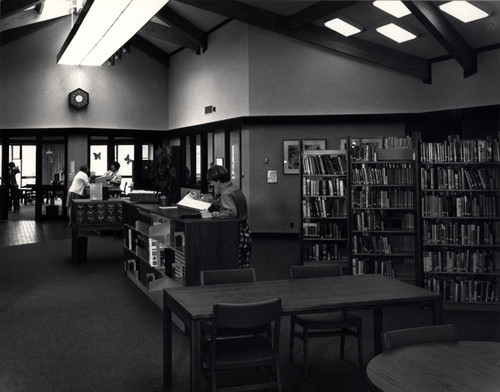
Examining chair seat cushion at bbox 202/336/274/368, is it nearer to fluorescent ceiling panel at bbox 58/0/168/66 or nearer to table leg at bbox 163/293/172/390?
table leg at bbox 163/293/172/390

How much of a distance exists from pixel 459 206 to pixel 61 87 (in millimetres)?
12739

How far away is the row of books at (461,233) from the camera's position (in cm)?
639

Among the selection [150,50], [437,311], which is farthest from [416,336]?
[150,50]

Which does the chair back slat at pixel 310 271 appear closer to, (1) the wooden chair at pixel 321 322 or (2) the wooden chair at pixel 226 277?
(1) the wooden chair at pixel 321 322

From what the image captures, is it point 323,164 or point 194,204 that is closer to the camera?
point 194,204

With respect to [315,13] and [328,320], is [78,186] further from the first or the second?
[328,320]

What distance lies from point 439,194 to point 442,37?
4061 millimetres

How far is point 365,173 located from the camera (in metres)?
7.37

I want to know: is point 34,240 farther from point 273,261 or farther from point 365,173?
point 365,173

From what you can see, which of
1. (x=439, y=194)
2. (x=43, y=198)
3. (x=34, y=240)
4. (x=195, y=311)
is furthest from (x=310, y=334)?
(x=43, y=198)

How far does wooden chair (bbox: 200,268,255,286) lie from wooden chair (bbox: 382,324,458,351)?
5.09 ft

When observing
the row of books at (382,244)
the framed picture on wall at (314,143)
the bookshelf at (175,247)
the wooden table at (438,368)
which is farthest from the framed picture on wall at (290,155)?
the wooden table at (438,368)

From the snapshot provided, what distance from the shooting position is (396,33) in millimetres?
10438

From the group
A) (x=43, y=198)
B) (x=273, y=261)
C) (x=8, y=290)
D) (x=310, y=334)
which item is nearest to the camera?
(x=310, y=334)
